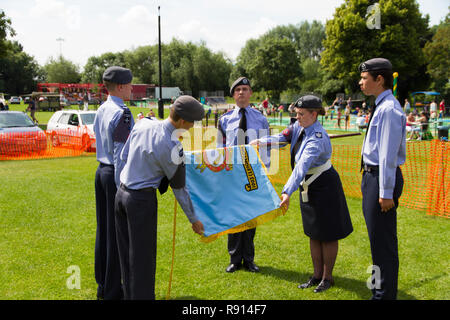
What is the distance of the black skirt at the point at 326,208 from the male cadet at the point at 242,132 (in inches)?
40.0

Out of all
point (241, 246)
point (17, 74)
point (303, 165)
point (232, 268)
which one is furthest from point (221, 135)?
point (17, 74)

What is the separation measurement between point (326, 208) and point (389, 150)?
3.57 feet

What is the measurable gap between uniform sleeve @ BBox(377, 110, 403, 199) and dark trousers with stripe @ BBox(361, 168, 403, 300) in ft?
0.48

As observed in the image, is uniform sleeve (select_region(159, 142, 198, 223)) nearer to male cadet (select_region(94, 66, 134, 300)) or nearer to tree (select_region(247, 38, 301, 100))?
male cadet (select_region(94, 66, 134, 300))

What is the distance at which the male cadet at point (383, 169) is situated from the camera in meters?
3.39

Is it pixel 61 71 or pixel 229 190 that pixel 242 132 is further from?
pixel 61 71

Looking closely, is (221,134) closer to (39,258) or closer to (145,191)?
(145,191)

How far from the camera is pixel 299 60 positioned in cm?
7675

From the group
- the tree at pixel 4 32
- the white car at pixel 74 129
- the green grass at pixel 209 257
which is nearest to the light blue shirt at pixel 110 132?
the green grass at pixel 209 257

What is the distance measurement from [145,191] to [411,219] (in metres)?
5.68

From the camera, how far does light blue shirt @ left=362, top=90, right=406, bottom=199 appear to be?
3.38 meters

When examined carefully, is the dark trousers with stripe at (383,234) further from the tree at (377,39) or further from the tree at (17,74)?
the tree at (17,74)

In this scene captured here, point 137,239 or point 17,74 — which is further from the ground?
point 17,74
